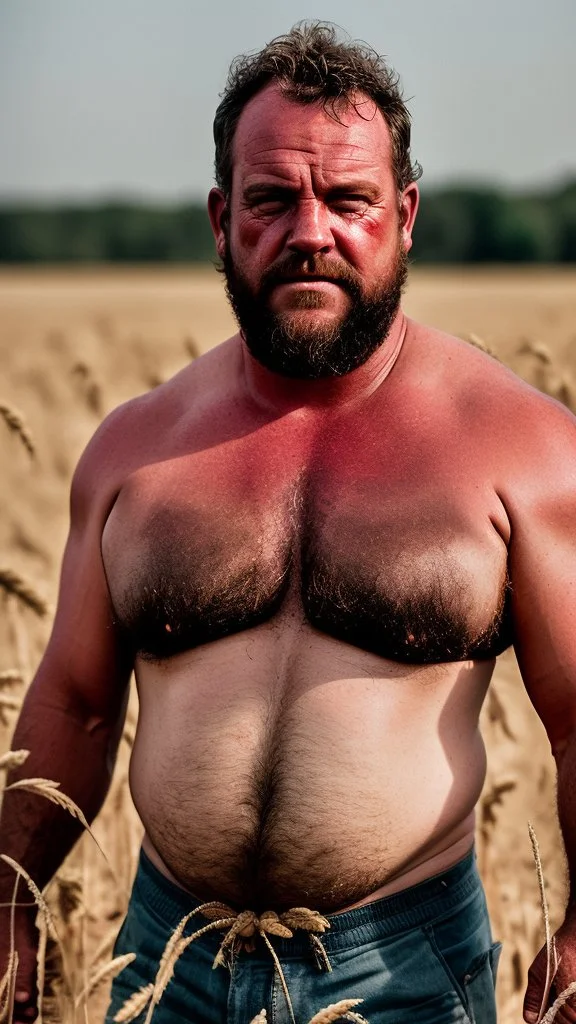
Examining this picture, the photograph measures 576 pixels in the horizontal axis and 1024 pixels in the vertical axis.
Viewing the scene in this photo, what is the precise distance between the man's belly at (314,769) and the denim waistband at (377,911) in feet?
0.09

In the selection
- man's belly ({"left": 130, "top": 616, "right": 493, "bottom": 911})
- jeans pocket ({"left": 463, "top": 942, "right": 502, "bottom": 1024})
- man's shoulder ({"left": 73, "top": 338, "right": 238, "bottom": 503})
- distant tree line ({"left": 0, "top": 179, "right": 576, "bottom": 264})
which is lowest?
distant tree line ({"left": 0, "top": 179, "right": 576, "bottom": 264})

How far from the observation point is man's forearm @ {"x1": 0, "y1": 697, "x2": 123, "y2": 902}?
135 inches

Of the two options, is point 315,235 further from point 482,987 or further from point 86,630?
point 482,987

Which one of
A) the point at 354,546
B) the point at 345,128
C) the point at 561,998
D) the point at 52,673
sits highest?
the point at 345,128

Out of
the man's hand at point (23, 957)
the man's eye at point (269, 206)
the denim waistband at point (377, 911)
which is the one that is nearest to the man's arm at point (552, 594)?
the denim waistband at point (377, 911)

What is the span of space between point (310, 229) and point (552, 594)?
38.1 inches

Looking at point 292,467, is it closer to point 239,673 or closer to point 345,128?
point 239,673

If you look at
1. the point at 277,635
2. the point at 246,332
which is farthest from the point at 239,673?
the point at 246,332

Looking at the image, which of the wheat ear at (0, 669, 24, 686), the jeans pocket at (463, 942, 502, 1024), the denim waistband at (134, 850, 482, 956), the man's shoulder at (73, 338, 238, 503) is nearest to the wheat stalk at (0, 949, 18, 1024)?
the denim waistband at (134, 850, 482, 956)

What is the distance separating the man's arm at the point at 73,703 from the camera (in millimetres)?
3422

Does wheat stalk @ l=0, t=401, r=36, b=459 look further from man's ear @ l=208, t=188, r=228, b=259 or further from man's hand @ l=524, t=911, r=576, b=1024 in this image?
man's hand @ l=524, t=911, r=576, b=1024

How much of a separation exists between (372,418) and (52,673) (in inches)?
40.4

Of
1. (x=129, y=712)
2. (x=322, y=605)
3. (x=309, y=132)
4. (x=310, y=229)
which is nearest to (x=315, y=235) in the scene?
(x=310, y=229)

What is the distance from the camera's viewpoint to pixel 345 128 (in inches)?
126
